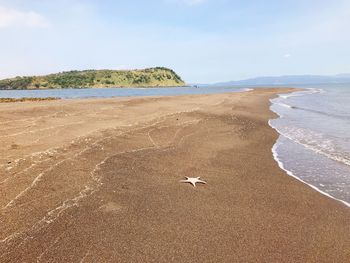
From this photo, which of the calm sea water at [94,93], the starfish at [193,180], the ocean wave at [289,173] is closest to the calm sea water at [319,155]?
the ocean wave at [289,173]

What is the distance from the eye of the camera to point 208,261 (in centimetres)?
642

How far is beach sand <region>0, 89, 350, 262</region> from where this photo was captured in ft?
22.2

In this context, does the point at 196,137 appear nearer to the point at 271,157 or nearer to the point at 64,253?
the point at 271,157

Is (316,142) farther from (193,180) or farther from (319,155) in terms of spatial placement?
(193,180)

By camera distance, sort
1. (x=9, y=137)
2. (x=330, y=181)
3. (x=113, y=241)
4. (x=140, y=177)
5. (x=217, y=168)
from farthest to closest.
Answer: (x=9, y=137)
(x=217, y=168)
(x=330, y=181)
(x=140, y=177)
(x=113, y=241)

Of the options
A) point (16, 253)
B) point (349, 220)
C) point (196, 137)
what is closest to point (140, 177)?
point (16, 253)

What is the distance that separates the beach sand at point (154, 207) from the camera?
6761mm

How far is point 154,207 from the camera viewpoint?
891cm

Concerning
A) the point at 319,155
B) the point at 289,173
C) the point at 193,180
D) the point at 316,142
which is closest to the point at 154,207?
the point at 193,180

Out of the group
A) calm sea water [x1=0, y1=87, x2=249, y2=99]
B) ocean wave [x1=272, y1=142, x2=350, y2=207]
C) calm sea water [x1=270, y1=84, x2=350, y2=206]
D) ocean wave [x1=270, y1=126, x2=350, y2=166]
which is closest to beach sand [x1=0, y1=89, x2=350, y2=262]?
ocean wave [x1=272, y1=142, x2=350, y2=207]

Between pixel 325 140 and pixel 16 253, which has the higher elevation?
pixel 16 253

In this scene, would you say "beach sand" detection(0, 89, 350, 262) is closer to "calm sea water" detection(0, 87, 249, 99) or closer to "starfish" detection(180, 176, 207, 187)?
"starfish" detection(180, 176, 207, 187)

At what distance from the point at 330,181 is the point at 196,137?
866 cm

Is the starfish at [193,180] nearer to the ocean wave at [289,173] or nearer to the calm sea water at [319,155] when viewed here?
the ocean wave at [289,173]
